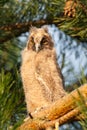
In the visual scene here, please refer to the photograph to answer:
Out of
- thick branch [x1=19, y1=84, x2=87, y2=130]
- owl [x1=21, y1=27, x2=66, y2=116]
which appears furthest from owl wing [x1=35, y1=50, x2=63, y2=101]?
thick branch [x1=19, y1=84, x2=87, y2=130]

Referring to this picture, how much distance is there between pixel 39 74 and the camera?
221 cm

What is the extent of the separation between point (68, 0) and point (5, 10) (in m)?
0.36

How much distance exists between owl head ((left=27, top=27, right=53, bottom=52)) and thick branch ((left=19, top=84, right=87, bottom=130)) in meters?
1.02

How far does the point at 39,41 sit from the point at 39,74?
0.20 metres

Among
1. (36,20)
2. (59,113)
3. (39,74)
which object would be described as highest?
(59,113)

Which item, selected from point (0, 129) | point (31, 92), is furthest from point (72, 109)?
point (31, 92)

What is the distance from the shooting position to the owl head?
2271 millimetres

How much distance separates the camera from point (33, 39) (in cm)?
229

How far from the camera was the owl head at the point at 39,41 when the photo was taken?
227 centimetres

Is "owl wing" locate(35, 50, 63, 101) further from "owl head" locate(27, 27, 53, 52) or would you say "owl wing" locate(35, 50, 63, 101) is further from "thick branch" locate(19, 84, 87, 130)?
"thick branch" locate(19, 84, 87, 130)

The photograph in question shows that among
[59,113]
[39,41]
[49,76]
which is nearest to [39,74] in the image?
[49,76]

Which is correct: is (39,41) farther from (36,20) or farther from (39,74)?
(36,20)

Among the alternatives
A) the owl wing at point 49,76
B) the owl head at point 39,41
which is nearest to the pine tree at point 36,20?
the owl wing at point 49,76

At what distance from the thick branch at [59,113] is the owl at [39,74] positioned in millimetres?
804
